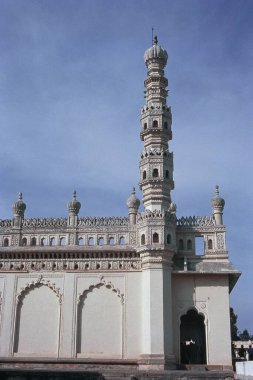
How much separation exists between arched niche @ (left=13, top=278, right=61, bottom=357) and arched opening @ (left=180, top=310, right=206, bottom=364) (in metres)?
5.25

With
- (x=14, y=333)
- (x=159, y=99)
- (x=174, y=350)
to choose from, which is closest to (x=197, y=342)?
(x=174, y=350)

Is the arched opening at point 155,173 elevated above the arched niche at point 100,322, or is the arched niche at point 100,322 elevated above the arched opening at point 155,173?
the arched opening at point 155,173

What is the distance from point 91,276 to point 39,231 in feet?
9.57

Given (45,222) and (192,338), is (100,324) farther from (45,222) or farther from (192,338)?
(45,222)

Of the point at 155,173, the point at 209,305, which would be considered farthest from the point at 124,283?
the point at 155,173

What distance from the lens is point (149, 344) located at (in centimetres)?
1934

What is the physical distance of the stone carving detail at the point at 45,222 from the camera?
72.7ft

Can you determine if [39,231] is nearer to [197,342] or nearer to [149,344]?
[149,344]

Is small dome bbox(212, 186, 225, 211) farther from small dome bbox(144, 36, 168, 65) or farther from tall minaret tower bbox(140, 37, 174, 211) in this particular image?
small dome bbox(144, 36, 168, 65)

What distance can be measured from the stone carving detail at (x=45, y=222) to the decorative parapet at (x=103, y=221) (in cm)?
70

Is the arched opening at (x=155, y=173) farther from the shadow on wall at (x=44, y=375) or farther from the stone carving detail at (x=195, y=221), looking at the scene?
the shadow on wall at (x=44, y=375)

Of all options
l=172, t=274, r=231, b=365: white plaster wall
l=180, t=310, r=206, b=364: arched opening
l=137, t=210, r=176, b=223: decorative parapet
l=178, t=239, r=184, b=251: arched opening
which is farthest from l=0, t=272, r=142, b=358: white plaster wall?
l=180, t=310, r=206, b=364: arched opening

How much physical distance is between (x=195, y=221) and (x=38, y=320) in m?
7.32

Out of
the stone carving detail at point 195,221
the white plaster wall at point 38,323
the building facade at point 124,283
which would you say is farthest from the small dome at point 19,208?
the stone carving detail at point 195,221
